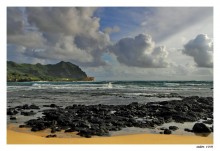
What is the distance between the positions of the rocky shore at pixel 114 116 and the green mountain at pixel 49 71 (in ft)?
3.61

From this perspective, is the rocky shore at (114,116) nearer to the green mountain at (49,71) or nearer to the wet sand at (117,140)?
the wet sand at (117,140)

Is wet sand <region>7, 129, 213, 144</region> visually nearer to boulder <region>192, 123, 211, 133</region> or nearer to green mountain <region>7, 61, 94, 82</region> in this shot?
boulder <region>192, 123, 211, 133</region>

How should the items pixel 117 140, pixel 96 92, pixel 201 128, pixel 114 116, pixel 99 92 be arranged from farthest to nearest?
pixel 99 92
pixel 96 92
pixel 114 116
pixel 201 128
pixel 117 140

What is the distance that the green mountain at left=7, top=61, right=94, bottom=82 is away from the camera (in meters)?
10.4

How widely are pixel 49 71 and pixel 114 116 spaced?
9.10 feet

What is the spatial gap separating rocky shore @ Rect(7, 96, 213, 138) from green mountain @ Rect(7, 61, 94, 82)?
3.61ft

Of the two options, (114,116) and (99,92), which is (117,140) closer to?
(114,116)

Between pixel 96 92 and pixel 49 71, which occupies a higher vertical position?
pixel 49 71

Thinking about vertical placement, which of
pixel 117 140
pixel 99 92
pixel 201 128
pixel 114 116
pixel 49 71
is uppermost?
pixel 49 71

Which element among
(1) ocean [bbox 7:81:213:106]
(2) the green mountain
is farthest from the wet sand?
(1) ocean [bbox 7:81:213:106]

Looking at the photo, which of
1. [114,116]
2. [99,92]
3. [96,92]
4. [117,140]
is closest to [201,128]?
[117,140]

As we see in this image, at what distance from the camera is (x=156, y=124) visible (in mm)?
9414

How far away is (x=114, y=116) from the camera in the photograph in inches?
397

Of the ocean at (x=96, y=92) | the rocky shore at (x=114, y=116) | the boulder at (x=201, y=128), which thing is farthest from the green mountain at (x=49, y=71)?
the boulder at (x=201, y=128)
